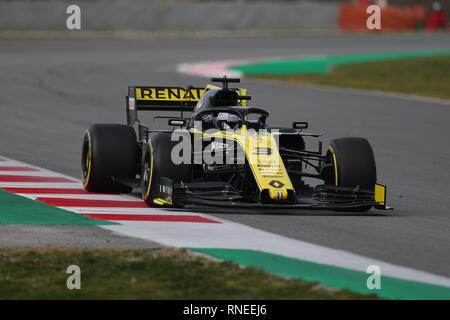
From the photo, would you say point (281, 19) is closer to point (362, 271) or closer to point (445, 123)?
point (445, 123)

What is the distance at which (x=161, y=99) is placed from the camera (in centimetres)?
1472

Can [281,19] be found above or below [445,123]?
above

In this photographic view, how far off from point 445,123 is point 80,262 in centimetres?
1539

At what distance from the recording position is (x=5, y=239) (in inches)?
391

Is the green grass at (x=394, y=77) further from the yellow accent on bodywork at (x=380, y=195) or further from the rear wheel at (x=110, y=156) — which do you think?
the yellow accent on bodywork at (x=380, y=195)

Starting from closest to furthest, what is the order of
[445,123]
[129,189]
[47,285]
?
[47,285]
[129,189]
[445,123]

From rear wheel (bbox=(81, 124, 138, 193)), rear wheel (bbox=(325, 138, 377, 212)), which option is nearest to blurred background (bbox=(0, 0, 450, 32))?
rear wheel (bbox=(81, 124, 138, 193))

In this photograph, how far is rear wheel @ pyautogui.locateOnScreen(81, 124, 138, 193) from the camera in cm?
1284

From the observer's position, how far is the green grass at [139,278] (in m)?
8.02

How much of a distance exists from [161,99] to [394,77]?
21612 millimetres

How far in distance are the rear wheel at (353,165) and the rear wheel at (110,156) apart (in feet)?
7.80

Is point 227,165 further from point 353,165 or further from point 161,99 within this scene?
point 161,99

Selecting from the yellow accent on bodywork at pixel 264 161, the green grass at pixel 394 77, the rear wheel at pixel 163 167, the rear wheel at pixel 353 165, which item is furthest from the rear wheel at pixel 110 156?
the green grass at pixel 394 77
